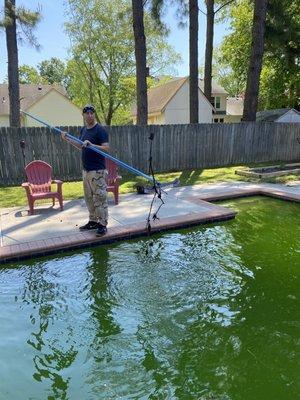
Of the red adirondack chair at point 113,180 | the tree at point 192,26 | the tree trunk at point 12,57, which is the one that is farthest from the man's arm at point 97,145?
the tree at point 192,26

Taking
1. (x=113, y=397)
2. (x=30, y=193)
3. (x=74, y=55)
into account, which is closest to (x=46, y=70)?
(x=74, y=55)

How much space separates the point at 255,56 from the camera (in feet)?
38.9

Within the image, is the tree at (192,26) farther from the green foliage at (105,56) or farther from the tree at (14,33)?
the green foliage at (105,56)

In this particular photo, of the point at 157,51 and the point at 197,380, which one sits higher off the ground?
the point at 157,51

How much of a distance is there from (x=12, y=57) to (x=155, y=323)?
391 inches

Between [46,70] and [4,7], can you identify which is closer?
[4,7]

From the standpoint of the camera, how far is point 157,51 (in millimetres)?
30406

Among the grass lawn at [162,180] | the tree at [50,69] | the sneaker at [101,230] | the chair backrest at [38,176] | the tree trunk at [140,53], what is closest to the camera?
the sneaker at [101,230]

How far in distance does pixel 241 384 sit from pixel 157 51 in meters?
31.2

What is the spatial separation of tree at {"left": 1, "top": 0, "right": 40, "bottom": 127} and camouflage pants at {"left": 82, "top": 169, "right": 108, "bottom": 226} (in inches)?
261

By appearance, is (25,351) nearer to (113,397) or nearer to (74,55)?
(113,397)

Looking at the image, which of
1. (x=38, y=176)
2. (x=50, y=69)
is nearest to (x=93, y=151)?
(x=38, y=176)

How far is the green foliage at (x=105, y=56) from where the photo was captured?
2633 centimetres

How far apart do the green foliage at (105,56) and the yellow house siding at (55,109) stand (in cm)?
409
